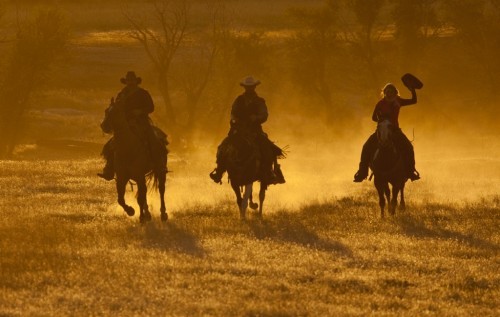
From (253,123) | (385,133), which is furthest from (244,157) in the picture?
(385,133)

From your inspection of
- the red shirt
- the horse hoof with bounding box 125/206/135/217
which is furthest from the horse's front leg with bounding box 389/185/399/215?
the horse hoof with bounding box 125/206/135/217

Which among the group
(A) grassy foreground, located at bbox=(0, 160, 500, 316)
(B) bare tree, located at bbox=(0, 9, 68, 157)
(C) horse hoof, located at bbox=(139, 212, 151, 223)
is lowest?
(A) grassy foreground, located at bbox=(0, 160, 500, 316)

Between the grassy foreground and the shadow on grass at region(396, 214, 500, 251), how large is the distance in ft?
0.08

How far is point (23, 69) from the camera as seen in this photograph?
204 ft

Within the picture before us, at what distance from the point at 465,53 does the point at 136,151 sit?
3170 inches

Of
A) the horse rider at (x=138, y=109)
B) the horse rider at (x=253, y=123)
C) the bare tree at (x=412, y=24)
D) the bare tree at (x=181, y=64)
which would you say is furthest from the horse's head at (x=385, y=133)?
the bare tree at (x=412, y=24)

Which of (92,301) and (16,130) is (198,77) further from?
(92,301)

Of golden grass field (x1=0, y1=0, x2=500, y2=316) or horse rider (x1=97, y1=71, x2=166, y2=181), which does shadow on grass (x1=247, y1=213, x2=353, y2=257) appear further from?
horse rider (x1=97, y1=71, x2=166, y2=181)

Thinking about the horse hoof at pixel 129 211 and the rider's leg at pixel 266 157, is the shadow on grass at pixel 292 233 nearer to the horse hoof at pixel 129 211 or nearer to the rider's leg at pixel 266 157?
the rider's leg at pixel 266 157

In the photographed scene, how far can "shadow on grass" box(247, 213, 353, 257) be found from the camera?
1981cm

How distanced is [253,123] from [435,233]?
4.19m

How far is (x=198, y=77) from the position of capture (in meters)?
84.5

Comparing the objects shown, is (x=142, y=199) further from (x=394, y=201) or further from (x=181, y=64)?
(x=181, y=64)

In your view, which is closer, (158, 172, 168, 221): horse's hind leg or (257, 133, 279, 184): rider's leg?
(158, 172, 168, 221): horse's hind leg
